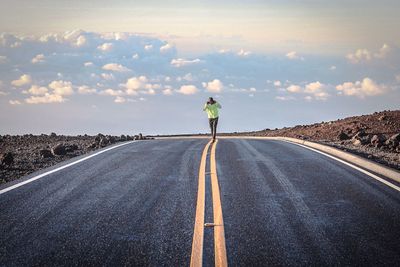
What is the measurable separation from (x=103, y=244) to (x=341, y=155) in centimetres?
1012

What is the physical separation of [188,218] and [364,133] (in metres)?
17.0

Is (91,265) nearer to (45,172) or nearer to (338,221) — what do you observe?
(338,221)

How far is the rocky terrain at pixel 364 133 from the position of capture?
56.0 feet

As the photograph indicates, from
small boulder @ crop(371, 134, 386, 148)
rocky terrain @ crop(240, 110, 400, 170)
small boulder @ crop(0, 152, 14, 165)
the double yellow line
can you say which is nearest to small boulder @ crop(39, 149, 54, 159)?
small boulder @ crop(0, 152, 14, 165)

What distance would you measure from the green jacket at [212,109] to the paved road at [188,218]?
9.26 m

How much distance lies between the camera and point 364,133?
21.4 m

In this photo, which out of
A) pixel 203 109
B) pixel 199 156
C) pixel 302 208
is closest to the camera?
pixel 302 208

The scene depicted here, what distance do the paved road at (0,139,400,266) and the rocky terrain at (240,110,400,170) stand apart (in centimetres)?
733

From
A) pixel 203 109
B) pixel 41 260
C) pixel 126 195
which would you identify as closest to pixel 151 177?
pixel 126 195

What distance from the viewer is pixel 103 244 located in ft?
17.9

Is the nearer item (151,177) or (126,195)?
(126,195)

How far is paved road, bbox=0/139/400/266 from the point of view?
5117 mm

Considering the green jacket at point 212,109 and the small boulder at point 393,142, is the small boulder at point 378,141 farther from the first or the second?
the green jacket at point 212,109

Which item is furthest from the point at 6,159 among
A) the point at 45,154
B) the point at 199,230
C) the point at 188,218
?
the point at 199,230
